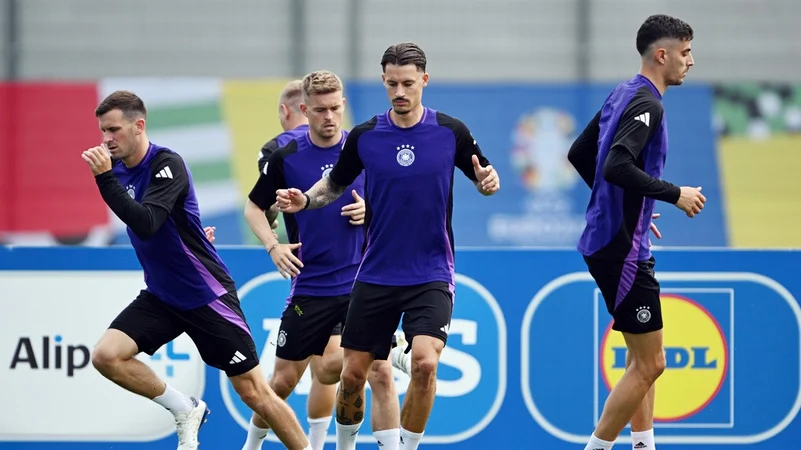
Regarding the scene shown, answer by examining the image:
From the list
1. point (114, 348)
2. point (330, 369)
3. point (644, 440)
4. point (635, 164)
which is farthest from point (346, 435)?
point (635, 164)

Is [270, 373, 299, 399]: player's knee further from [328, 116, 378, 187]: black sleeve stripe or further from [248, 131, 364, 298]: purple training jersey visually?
[328, 116, 378, 187]: black sleeve stripe

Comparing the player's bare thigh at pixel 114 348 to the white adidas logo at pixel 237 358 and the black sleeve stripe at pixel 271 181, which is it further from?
the black sleeve stripe at pixel 271 181

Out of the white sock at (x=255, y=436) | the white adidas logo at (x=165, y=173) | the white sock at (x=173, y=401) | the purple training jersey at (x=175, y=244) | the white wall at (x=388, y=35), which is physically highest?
the white wall at (x=388, y=35)

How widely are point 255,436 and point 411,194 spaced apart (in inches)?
77.4

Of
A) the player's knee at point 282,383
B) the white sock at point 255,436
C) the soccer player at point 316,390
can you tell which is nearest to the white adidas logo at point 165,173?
the soccer player at point 316,390

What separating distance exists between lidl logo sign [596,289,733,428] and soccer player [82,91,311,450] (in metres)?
2.41

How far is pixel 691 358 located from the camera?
814cm

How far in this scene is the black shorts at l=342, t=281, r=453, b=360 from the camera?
652cm

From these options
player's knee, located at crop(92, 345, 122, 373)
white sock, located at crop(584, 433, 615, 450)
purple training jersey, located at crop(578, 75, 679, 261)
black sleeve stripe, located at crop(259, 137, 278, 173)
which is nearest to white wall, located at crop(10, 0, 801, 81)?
black sleeve stripe, located at crop(259, 137, 278, 173)

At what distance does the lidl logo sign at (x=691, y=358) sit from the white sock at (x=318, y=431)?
185 centimetres

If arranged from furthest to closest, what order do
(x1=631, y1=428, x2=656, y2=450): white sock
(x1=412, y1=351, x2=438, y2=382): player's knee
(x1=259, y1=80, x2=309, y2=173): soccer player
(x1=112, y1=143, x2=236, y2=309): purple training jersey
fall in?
(x1=259, y1=80, x2=309, y2=173): soccer player → (x1=631, y1=428, x2=656, y2=450): white sock → (x1=112, y1=143, x2=236, y2=309): purple training jersey → (x1=412, y1=351, x2=438, y2=382): player's knee

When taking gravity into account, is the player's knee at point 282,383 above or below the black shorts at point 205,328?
below

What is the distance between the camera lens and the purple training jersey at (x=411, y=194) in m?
6.54

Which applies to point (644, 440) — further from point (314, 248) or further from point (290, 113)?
point (290, 113)
